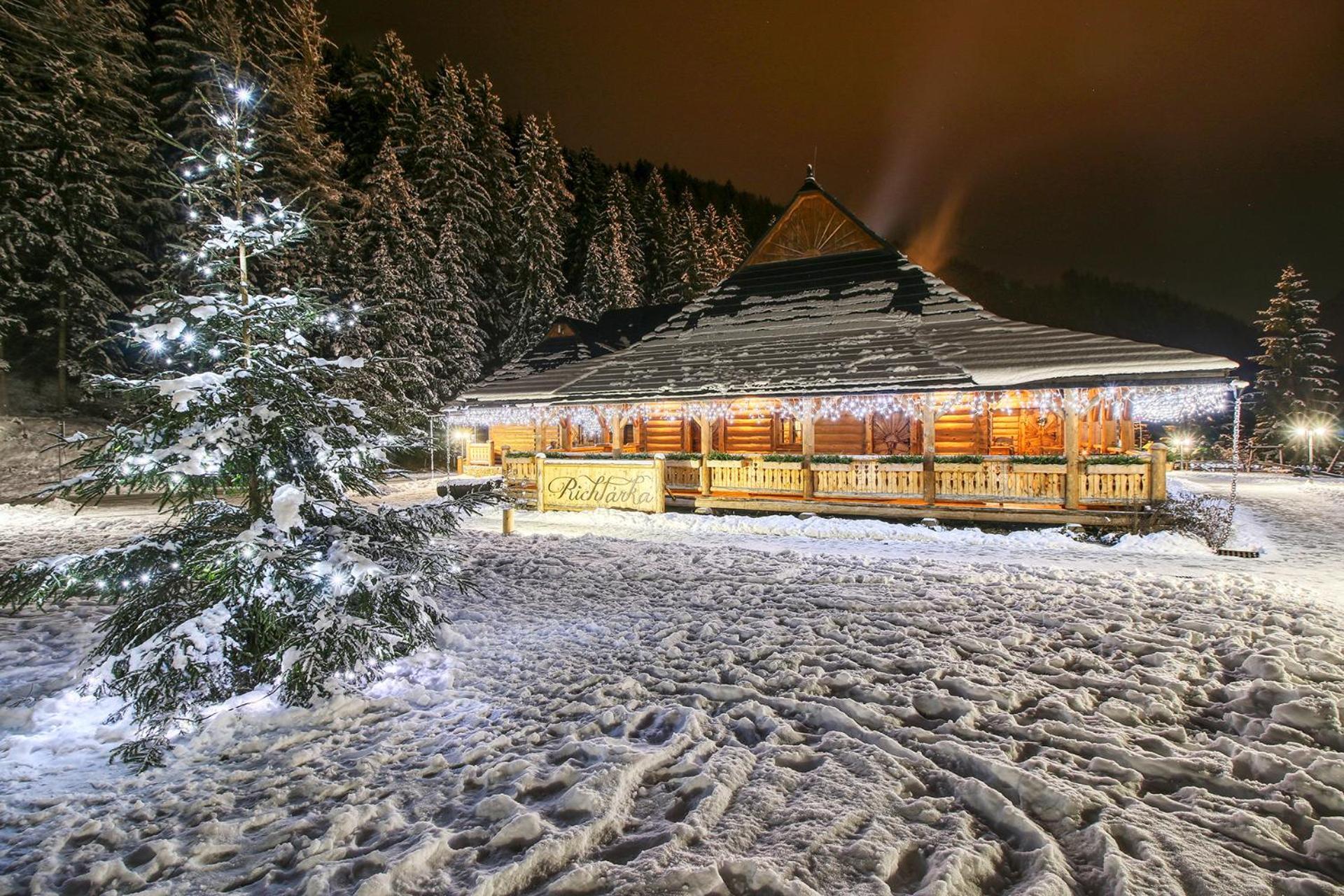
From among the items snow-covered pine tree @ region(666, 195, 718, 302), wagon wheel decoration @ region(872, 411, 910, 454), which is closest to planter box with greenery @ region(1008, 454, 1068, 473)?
wagon wheel decoration @ region(872, 411, 910, 454)

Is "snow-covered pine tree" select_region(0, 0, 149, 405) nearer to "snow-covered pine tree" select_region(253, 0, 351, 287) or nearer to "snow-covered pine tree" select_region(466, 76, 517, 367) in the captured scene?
"snow-covered pine tree" select_region(253, 0, 351, 287)

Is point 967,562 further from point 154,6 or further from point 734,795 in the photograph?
point 154,6

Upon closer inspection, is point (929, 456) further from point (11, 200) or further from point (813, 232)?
point (11, 200)

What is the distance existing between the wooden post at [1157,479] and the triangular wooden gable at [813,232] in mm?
10545

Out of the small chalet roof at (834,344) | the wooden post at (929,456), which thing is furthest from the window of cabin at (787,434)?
the wooden post at (929,456)

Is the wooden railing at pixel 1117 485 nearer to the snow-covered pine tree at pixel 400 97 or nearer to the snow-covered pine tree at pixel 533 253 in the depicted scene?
the snow-covered pine tree at pixel 533 253

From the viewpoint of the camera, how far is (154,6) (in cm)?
3250

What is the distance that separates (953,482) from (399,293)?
96.9ft

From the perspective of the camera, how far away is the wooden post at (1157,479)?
39.1ft

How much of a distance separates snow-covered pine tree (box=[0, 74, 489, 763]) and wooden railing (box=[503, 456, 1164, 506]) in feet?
36.2

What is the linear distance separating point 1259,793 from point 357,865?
469 cm

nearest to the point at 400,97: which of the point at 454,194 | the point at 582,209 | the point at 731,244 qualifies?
the point at 454,194

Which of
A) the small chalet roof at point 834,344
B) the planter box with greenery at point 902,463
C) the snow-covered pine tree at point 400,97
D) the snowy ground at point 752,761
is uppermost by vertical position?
the snow-covered pine tree at point 400,97

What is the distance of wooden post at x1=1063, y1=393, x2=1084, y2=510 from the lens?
1259cm
